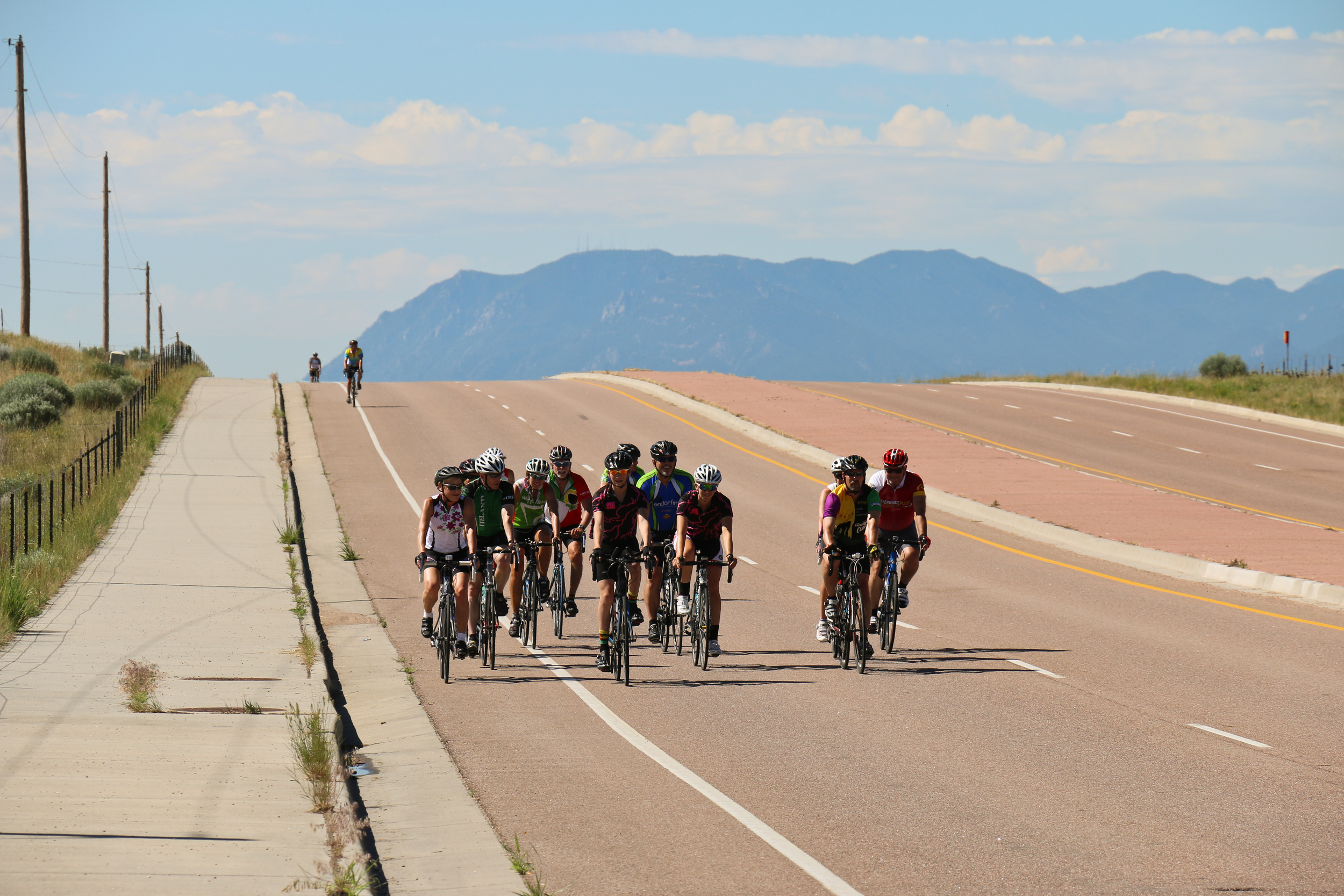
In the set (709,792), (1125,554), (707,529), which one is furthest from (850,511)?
(1125,554)

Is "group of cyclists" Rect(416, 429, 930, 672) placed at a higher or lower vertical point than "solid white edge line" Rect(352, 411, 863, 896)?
higher

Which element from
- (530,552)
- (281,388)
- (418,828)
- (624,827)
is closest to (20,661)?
(530,552)

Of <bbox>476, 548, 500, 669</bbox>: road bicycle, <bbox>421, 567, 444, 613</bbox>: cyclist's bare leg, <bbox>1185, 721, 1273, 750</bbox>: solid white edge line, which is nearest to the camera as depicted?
<bbox>1185, 721, 1273, 750</bbox>: solid white edge line

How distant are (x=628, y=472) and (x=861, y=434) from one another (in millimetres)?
22853

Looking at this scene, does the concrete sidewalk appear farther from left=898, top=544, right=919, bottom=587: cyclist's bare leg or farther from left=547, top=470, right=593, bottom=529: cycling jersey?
left=898, top=544, right=919, bottom=587: cyclist's bare leg

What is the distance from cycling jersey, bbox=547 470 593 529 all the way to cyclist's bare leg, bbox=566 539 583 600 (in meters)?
0.33

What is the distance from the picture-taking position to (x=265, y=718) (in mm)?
9430

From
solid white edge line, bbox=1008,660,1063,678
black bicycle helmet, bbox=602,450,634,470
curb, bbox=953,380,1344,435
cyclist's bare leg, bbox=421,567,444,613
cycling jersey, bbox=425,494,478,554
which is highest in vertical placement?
curb, bbox=953,380,1344,435

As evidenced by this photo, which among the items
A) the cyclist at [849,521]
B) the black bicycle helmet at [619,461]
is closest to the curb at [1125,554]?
the cyclist at [849,521]

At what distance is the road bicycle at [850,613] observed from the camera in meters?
12.1

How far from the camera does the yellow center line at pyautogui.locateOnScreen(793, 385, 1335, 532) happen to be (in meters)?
24.7

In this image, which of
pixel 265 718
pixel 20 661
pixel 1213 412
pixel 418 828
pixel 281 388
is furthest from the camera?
pixel 281 388

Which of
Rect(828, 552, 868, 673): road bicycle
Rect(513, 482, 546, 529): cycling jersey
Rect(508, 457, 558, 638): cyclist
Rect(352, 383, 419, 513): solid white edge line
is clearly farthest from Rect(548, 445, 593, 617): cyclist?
Rect(352, 383, 419, 513): solid white edge line

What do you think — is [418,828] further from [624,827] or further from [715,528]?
[715,528]
